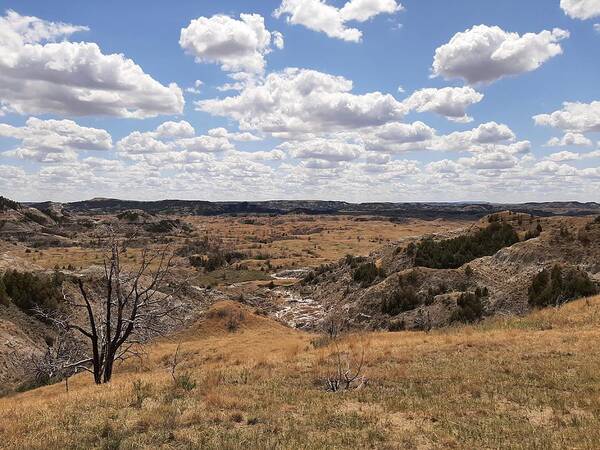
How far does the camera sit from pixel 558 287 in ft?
99.0

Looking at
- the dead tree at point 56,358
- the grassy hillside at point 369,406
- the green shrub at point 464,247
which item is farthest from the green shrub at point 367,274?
the grassy hillside at point 369,406

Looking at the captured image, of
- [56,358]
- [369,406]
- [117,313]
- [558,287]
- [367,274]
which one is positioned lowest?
[56,358]

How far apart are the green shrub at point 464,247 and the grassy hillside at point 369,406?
92.8 ft

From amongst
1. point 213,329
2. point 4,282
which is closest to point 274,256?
point 213,329

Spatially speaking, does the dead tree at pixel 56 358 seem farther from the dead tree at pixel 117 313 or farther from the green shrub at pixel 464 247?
the green shrub at pixel 464 247

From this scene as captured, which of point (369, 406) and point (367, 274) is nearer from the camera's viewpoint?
point (369, 406)

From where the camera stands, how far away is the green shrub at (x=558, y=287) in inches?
1152

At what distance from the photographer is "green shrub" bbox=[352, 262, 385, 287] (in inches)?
1877

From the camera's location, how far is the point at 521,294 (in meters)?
31.9

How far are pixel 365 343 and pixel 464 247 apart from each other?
104 feet

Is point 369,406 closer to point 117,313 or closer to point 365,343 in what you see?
point 365,343

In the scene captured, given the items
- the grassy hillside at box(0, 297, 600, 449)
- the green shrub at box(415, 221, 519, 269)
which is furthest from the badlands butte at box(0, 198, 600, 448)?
the green shrub at box(415, 221, 519, 269)

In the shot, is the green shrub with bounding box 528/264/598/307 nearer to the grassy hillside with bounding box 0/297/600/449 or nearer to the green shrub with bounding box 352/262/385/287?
the grassy hillside with bounding box 0/297/600/449

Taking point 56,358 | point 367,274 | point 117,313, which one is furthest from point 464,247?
point 56,358
